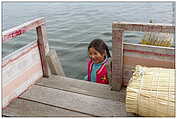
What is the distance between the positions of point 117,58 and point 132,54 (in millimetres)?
172

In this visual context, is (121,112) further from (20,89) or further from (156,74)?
(20,89)

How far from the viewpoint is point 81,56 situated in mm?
6750

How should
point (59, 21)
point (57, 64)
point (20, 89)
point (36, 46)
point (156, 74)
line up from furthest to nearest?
point (59, 21)
point (57, 64)
point (36, 46)
point (20, 89)
point (156, 74)

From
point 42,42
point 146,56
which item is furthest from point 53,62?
point 146,56

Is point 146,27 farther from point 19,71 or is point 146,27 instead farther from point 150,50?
point 19,71

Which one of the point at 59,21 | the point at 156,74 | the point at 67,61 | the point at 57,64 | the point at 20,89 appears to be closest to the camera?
the point at 156,74

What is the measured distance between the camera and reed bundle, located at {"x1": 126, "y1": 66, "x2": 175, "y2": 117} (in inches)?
87.3

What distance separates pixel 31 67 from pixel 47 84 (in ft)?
0.99

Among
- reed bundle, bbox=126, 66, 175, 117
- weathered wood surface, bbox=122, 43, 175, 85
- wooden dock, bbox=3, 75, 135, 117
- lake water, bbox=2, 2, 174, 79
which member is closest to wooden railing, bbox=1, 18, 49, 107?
wooden dock, bbox=3, 75, 135, 117

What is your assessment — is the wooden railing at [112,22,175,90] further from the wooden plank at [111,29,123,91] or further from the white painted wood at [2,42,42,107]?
the white painted wood at [2,42,42,107]

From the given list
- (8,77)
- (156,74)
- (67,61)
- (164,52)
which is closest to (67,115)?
(8,77)

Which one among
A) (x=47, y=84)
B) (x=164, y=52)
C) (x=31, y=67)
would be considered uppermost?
(x=164, y=52)

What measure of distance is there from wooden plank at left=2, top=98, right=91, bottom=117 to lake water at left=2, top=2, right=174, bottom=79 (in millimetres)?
2633

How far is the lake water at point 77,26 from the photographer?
6837 millimetres
